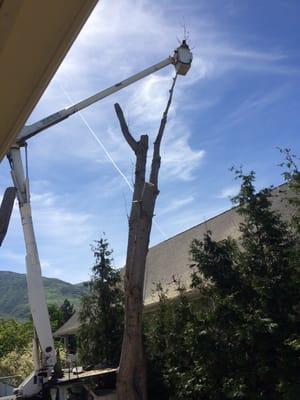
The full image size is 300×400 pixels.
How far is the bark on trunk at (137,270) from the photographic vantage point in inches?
467

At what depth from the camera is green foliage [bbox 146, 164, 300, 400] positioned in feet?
29.0

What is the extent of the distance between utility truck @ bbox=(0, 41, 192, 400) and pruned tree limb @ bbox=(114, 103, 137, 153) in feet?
2.85

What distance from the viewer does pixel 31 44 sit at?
1692 mm

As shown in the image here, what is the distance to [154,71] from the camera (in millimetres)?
15828

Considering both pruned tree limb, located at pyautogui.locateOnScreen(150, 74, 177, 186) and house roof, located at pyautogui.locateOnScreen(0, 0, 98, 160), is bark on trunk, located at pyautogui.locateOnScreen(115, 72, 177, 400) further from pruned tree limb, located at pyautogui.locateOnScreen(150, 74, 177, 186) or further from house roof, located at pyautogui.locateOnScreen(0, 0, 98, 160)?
house roof, located at pyautogui.locateOnScreen(0, 0, 98, 160)

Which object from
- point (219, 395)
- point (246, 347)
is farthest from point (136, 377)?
point (246, 347)

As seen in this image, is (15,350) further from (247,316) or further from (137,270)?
(247,316)

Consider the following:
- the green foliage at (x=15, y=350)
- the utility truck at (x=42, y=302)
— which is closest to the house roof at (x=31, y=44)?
the utility truck at (x=42, y=302)

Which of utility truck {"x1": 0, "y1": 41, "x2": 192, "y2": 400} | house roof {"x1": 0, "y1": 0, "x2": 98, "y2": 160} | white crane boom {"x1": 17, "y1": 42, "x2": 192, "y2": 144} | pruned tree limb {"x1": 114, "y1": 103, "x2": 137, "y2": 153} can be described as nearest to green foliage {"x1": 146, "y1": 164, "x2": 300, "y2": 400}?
utility truck {"x1": 0, "y1": 41, "x2": 192, "y2": 400}

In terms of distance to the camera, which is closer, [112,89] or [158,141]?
[158,141]

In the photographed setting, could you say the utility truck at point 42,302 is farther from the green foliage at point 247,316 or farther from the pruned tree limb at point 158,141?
the green foliage at point 247,316

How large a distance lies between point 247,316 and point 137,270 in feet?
13.2

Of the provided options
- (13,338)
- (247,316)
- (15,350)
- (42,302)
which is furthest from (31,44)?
(13,338)

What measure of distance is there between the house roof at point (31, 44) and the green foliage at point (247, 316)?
710cm
